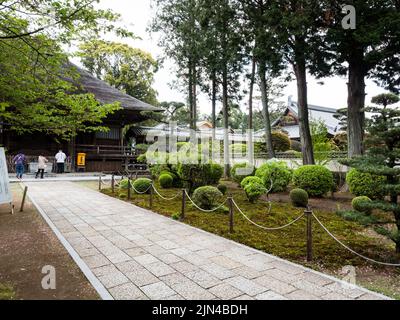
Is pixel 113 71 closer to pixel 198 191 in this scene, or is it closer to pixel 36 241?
pixel 198 191

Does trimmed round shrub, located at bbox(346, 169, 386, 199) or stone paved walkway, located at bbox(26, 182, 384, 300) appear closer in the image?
stone paved walkway, located at bbox(26, 182, 384, 300)

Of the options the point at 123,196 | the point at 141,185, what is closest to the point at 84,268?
the point at 123,196

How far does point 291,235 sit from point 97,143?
18253 millimetres

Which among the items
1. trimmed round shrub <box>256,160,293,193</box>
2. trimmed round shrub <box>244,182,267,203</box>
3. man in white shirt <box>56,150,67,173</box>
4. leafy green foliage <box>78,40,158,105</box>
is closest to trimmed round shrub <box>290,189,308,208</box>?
trimmed round shrub <box>244,182,267,203</box>

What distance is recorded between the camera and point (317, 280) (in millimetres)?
3586

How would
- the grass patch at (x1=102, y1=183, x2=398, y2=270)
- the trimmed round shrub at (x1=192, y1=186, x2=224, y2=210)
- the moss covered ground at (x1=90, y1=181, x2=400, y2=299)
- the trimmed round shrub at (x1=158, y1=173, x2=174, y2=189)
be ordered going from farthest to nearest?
the trimmed round shrub at (x1=158, y1=173, x2=174, y2=189) → the trimmed round shrub at (x1=192, y1=186, x2=224, y2=210) → the grass patch at (x1=102, y1=183, x2=398, y2=270) → the moss covered ground at (x1=90, y1=181, x2=400, y2=299)

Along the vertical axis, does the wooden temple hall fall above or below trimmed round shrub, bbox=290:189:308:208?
above

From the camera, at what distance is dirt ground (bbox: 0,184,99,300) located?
324cm

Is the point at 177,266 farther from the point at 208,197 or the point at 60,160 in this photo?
the point at 60,160

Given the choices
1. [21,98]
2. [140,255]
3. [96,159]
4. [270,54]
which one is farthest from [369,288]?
[96,159]

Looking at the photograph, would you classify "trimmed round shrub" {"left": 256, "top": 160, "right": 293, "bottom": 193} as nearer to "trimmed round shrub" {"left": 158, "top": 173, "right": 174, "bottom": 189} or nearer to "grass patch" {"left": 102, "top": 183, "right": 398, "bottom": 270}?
"grass patch" {"left": 102, "top": 183, "right": 398, "bottom": 270}

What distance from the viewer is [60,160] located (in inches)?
697

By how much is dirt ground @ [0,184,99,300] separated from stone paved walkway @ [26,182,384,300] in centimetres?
18

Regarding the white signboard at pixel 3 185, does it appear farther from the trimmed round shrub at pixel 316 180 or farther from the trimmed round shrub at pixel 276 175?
the trimmed round shrub at pixel 316 180
